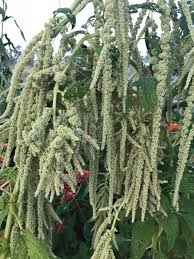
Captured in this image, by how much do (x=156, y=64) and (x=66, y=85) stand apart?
10.9 inches

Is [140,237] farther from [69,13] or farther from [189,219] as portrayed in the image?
[69,13]

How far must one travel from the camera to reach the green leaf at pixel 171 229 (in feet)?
6.24

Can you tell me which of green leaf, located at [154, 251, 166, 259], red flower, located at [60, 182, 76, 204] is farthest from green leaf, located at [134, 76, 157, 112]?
red flower, located at [60, 182, 76, 204]

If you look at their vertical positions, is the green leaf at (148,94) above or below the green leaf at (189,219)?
above

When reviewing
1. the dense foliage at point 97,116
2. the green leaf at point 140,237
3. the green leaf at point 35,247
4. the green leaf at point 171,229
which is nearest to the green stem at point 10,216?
the dense foliage at point 97,116

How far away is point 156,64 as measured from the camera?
1651mm

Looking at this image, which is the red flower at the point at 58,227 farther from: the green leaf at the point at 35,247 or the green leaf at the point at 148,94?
the green leaf at the point at 148,94

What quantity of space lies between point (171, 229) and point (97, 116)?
0.57 m

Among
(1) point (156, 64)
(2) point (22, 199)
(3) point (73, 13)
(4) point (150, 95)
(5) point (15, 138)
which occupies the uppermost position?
(3) point (73, 13)

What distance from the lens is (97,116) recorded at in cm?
158

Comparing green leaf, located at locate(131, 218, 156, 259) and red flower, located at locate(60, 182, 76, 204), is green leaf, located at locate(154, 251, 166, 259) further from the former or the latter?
red flower, located at locate(60, 182, 76, 204)

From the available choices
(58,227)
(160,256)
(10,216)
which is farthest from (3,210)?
(58,227)

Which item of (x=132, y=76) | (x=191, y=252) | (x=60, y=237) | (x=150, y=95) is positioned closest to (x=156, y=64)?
(x=150, y=95)

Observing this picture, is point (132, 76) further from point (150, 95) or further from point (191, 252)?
point (191, 252)
